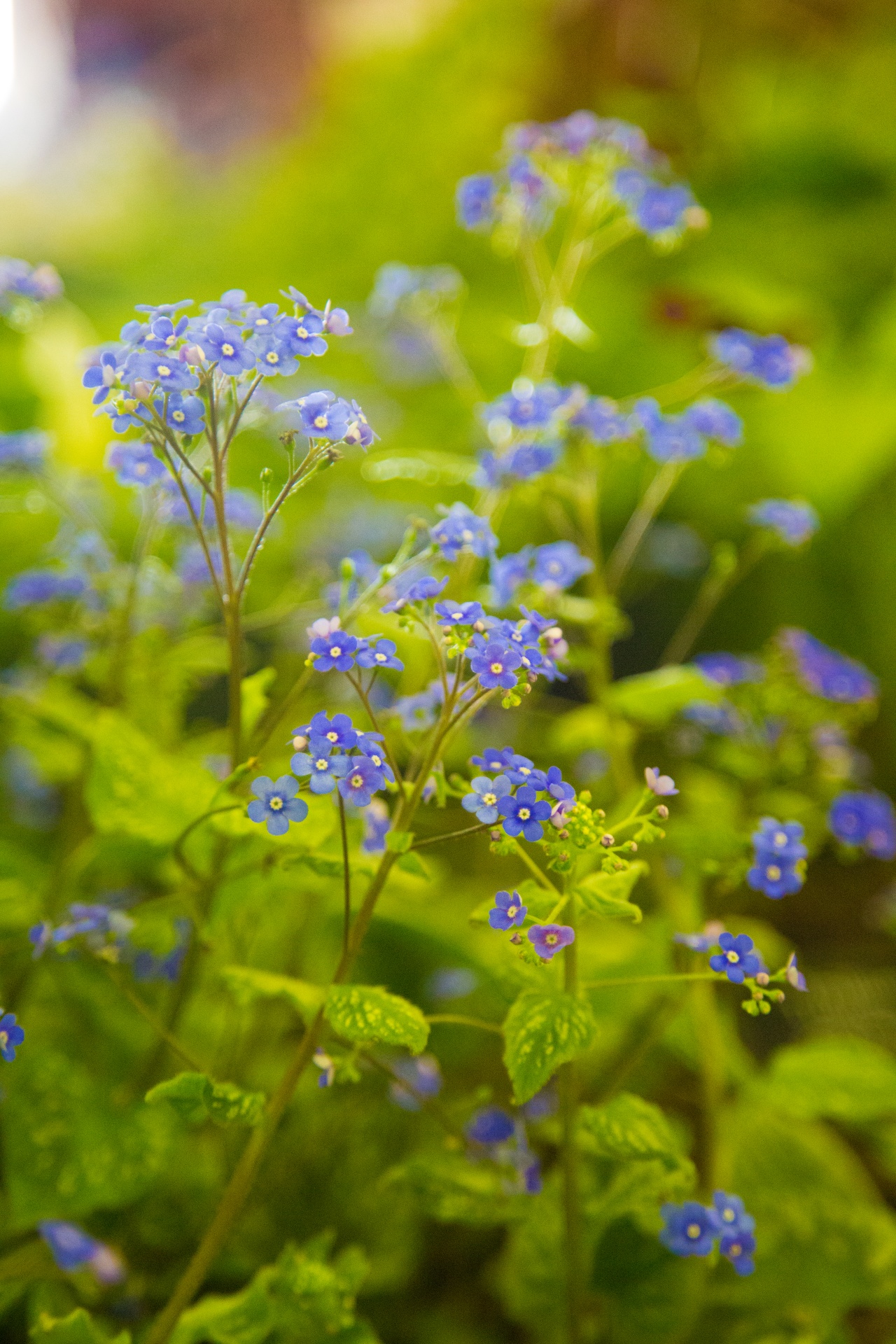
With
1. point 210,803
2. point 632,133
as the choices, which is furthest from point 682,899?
point 632,133

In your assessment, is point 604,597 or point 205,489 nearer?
point 205,489

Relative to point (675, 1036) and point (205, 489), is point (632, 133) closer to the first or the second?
point (205, 489)

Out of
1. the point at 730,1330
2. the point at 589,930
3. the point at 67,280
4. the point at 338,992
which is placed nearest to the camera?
the point at 338,992

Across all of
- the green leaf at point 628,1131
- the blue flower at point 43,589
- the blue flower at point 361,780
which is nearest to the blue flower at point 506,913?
the blue flower at point 361,780

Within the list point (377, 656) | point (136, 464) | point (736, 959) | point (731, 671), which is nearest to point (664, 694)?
point (731, 671)

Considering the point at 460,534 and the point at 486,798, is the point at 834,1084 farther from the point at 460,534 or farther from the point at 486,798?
the point at 460,534

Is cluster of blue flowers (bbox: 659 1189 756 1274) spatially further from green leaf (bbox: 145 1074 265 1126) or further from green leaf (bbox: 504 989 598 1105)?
green leaf (bbox: 145 1074 265 1126)
